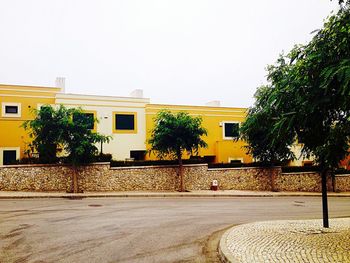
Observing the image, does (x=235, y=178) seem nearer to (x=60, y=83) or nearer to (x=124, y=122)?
(x=124, y=122)

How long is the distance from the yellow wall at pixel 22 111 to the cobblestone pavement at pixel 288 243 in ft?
77.1

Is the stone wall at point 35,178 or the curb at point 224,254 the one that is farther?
the stone wall at point 35,178

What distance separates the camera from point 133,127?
1276 inches

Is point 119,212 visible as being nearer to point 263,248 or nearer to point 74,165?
point 263,248

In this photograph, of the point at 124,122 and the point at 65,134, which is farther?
the point at 124,122

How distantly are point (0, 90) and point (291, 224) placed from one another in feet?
85.9

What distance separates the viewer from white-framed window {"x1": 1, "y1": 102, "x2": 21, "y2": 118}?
2830 centimetres

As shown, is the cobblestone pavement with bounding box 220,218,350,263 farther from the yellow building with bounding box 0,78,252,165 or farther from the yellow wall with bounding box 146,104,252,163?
the yellow wall with bounding box 146,104,252,163

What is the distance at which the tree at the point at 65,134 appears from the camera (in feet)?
72.4

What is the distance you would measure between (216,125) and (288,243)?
27222mm

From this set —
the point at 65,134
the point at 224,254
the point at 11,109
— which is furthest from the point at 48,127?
the point at 224,254

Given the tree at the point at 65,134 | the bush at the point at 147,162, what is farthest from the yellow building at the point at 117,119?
the tree at the point at 65,134

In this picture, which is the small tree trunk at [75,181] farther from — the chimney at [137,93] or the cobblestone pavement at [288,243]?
the cobblestone pavement at [288,243]

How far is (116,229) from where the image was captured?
1067cm
